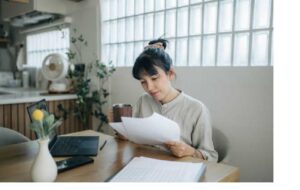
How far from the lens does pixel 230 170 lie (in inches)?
30.9

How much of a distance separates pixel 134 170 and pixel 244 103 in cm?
98

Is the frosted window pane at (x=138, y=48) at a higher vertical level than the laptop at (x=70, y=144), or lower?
higher

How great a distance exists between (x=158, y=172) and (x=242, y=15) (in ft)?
3.81

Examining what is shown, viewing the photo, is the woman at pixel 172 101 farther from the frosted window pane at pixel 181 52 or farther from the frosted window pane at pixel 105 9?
the frosted window pane at pixel 105 9

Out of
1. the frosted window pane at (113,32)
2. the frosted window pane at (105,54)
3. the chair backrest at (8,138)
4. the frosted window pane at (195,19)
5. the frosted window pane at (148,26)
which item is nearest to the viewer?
the chair backrest at (8,138)

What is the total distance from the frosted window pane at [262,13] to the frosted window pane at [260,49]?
0.05m

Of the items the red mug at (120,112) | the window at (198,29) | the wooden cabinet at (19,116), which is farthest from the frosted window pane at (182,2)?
the wooden cabinet at (19,116)

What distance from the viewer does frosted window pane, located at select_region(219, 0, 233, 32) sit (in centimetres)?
156

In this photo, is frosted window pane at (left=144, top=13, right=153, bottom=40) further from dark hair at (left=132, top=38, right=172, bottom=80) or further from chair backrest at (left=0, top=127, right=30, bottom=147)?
chair backrest at (left=0, top=127, right=30, bottom=147)

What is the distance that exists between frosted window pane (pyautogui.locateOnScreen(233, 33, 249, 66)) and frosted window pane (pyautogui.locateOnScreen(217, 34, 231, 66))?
4cm

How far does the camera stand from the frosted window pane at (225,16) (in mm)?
1563

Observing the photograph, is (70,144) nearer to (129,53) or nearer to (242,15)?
(242,15)

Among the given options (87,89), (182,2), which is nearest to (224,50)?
(182,2)

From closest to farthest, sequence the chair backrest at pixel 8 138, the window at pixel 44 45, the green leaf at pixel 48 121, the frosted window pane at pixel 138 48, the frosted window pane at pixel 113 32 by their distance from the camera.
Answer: the green leaf at pixel 48 121 < the chair backrest at pixel 8 138 < the frosted window pane at pixel 138 48 < the frosted window pane at pixel 113 32 < the window at pixel 44 45
